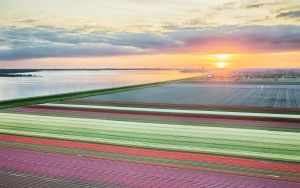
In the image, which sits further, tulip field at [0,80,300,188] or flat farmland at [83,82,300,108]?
flat farmland at [83,82,300,108]

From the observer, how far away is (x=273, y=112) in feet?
90.6

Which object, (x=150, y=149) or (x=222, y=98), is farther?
(x=222, y=98)

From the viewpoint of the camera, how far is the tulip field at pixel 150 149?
12180 mm

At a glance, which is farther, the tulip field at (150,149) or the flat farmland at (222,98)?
the flat farmland at (222,98)

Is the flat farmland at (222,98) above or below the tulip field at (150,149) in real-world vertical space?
above

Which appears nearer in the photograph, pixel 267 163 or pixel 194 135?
pixel 267 163

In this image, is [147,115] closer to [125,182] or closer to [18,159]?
[18,159]

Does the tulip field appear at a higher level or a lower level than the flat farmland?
lower

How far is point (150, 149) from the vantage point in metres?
16.0

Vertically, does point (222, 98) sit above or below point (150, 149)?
above

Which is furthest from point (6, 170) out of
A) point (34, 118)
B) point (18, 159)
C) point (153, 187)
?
point (34, 118)

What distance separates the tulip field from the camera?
1218 centimetres

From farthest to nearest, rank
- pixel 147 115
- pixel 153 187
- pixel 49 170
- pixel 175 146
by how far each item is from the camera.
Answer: pixel 147 115 < pixel 175 146 < pixel 49 170 < pixel 153 187

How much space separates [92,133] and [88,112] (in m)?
8.24
